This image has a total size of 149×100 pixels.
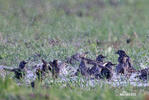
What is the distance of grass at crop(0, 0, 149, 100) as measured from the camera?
521 centimetres

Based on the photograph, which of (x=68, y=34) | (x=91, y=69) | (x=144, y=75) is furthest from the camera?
(x=68, y=34)

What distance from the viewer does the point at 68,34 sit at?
31.2ft

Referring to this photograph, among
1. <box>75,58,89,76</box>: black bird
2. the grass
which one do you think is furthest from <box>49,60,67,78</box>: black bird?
the grass

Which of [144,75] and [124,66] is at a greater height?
[124,66]

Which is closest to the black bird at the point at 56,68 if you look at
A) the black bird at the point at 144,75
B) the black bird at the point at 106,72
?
the black bird at the point at 106,72

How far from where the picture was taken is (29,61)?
24.2ft

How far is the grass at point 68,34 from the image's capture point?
521 cm

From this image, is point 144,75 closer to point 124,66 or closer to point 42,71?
point 124,66

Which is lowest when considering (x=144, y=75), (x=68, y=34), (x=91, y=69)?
(x=144, y=75)

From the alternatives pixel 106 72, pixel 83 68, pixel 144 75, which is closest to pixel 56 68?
pixel 83 68

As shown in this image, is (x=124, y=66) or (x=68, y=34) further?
(x=68, y=34)

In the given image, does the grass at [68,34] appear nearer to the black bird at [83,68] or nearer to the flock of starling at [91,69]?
the flock of starling at [91,69]

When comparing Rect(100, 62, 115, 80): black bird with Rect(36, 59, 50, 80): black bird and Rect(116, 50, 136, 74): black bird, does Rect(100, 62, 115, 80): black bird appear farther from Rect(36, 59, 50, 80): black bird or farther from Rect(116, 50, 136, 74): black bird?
Rect(36, 59, 50, 80): black bird

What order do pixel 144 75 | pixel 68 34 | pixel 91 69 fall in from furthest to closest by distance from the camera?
1. pixel 68 34
2. pixel 91 69
3. pixel 144 75
